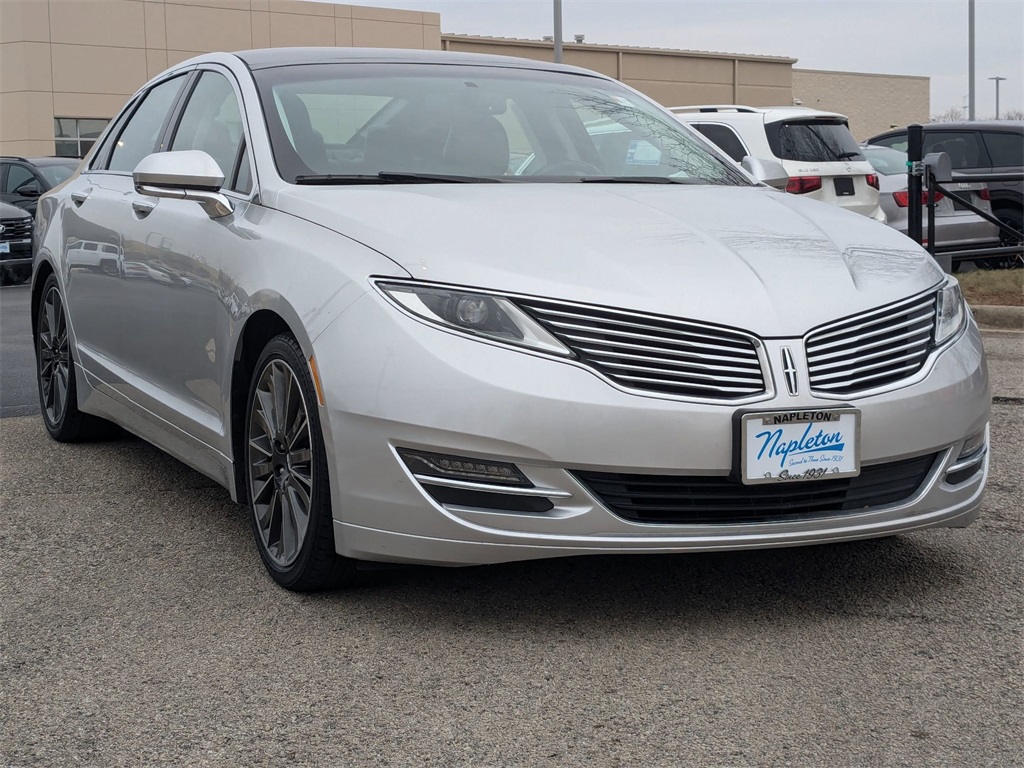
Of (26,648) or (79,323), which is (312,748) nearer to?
(26,648)

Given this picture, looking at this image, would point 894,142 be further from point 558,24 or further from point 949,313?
point 949,313

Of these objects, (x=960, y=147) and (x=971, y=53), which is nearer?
(x=960, y=147)

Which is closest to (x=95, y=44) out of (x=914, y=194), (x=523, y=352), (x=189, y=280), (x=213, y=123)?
(x=914, y=194)

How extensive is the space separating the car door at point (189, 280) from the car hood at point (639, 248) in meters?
0.40

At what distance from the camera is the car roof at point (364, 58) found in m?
4.68

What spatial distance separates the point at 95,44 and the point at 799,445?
38334 mm

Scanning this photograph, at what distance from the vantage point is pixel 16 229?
16953mm

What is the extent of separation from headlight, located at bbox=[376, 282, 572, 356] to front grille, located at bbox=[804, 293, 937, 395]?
64 cm

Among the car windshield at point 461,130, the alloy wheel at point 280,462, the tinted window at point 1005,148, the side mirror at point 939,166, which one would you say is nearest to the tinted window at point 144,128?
the car windshield at point 461,130

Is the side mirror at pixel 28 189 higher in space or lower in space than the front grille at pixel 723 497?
higher

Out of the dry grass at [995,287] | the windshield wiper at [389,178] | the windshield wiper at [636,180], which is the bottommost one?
the dry grass at [995,287]

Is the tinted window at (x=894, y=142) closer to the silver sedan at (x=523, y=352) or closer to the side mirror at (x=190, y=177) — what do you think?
the silver sedan at (x=523, y=352)

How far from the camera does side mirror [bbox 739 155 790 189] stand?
16.1 ft

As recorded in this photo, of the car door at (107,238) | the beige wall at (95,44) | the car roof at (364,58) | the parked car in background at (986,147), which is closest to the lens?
the car roof at (364,58)
